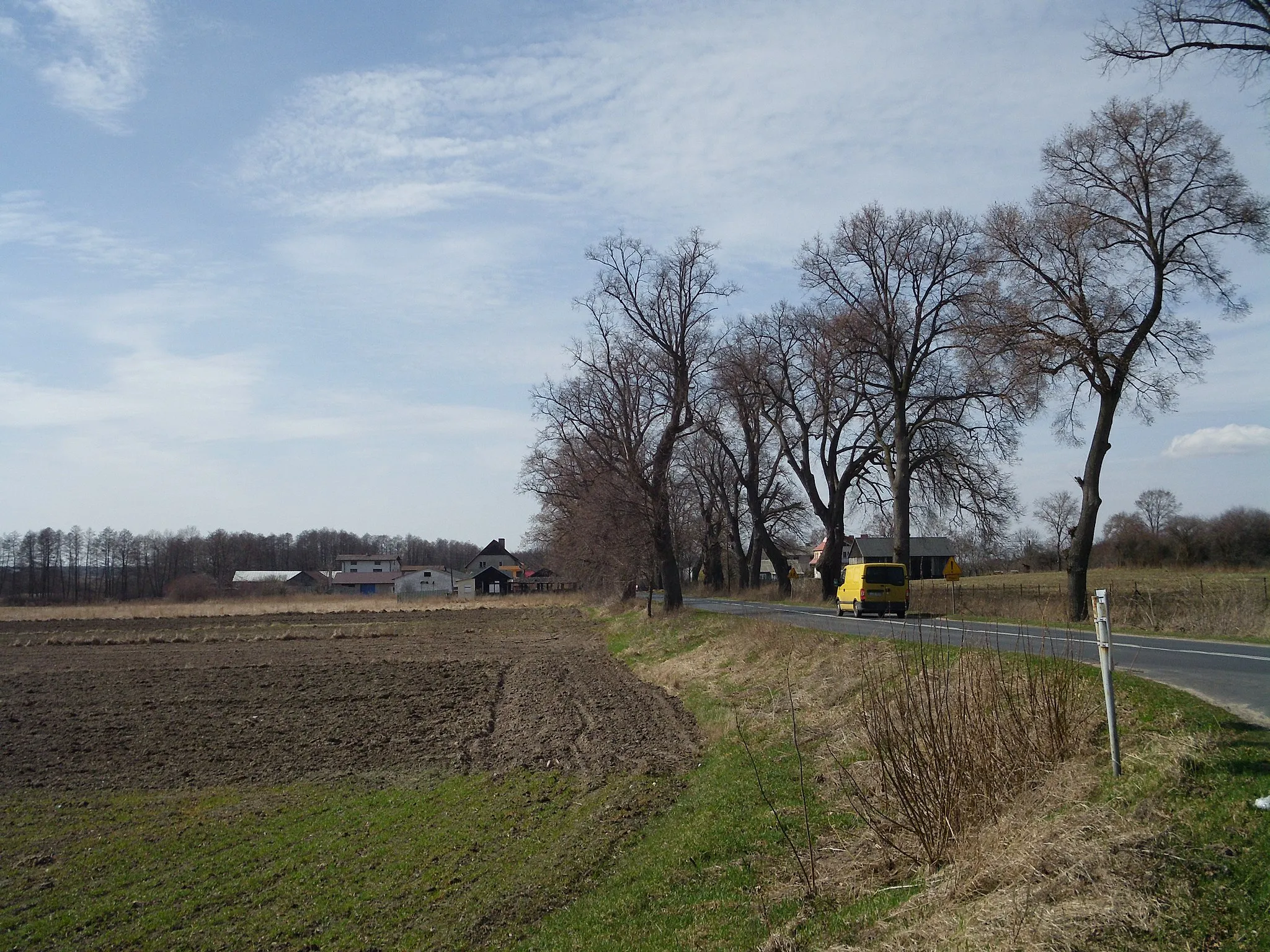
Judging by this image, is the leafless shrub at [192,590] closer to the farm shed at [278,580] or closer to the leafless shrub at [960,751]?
the farm shed at [278,580]

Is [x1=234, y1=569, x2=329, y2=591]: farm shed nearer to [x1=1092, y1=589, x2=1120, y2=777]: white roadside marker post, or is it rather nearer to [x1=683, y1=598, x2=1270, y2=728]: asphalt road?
[x1=683, y1=598, x2=1270, y2=728]: asphalt road

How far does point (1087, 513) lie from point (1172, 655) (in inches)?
420

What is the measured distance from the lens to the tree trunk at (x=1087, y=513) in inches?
1002

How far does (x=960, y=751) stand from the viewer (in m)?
7.66

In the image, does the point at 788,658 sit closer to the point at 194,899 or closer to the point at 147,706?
the point at 194,899

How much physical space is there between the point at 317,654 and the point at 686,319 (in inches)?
868

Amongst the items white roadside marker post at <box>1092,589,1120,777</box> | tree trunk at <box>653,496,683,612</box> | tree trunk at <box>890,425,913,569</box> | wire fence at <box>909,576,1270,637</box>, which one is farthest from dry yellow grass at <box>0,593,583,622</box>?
white roadside marker post at <box>1092,589,1120,777</box>

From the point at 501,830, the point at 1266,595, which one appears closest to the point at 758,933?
the point at 501,830

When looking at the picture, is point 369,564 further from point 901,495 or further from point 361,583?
point 901,495

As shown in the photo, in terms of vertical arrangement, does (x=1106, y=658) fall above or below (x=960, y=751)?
above

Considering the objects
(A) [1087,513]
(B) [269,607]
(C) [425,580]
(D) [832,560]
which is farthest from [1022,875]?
(C) [425,580]

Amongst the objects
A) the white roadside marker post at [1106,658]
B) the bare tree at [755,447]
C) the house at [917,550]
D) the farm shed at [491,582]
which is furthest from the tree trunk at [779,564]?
the farm shed at [491,582]

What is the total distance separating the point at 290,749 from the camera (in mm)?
17750

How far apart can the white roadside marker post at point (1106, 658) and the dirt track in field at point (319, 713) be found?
791 cm
